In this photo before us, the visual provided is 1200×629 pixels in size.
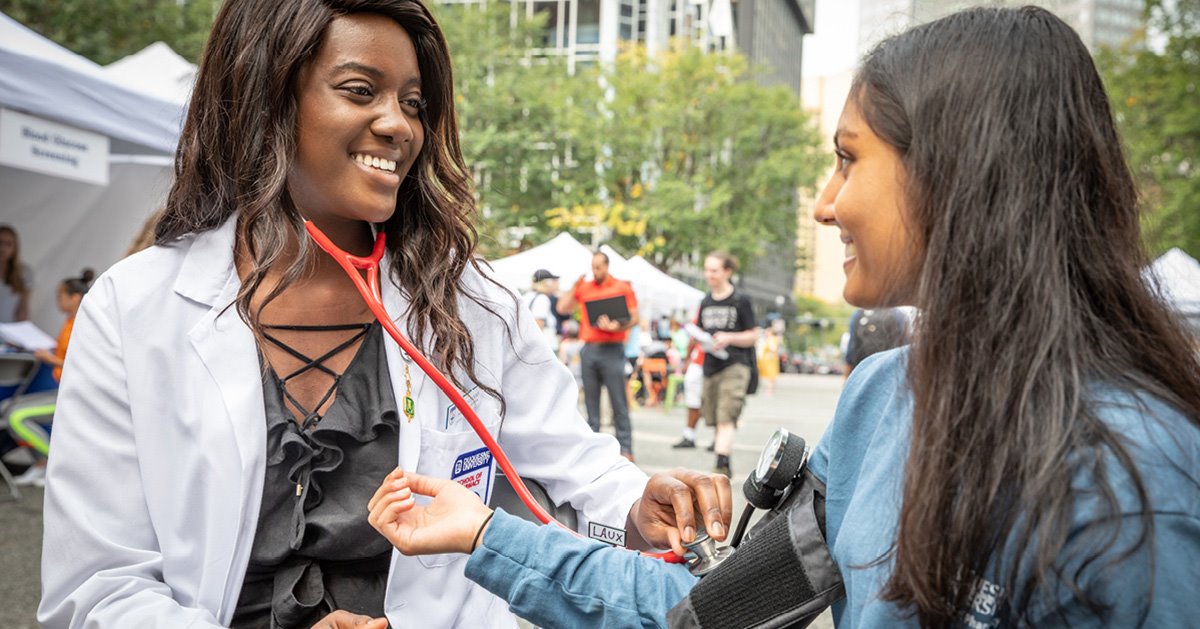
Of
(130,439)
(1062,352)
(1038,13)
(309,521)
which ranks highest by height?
(1038,13)

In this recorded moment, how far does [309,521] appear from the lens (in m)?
1.75

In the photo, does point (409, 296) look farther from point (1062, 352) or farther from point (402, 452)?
point (1062, 352)

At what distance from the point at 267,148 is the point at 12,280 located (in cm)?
765

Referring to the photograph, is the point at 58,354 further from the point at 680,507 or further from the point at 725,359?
the point at 680,507

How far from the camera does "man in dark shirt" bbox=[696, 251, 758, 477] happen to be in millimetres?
9320

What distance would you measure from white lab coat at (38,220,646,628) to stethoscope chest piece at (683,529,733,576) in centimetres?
49

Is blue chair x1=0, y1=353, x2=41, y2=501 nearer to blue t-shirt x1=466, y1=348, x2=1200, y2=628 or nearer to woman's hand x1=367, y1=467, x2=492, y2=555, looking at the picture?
woman's hand x1=367, y1=467, x2=492, y2=555

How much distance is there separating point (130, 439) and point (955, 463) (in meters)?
1.28

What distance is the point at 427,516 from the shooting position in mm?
1537

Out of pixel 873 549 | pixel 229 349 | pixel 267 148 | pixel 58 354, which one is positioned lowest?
pixel 58 354

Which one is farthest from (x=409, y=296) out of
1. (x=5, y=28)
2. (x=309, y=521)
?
(x=5, y=28)

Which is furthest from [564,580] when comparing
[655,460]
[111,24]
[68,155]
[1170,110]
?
[1170,110]

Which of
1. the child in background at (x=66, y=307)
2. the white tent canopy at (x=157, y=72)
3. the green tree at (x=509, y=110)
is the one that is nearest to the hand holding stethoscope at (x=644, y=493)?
the child in background at (x=66, y=307)

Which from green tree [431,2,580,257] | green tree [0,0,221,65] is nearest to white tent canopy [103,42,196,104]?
green tree [0,0,221,65]
